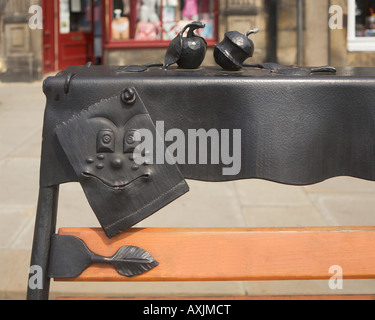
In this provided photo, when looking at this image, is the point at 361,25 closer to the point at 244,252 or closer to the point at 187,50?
the point at 187,50

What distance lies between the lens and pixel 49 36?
1227 centimetres

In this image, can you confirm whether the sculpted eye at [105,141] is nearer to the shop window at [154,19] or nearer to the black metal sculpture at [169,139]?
the black metal sculpture at [169,139]

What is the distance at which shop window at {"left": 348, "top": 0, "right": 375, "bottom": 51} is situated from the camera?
34.2 ft

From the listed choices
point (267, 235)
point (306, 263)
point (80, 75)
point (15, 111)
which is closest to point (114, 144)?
point (80, 75)

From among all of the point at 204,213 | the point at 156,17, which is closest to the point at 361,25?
the point at 156,17

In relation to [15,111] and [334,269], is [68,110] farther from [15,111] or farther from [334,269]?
[15,111]

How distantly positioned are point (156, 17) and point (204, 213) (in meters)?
7.97

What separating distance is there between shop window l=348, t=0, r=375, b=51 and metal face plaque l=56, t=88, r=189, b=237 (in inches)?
375

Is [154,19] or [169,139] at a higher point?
[154,19]

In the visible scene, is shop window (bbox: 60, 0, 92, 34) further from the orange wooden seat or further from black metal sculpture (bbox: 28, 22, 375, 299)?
the orange wooden seat

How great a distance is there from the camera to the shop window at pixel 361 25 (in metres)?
10.4

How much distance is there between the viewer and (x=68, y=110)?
1777 mm

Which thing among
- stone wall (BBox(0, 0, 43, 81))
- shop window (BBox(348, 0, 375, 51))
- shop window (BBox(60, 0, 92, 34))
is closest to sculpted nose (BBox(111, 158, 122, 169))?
shop window (BBox(348, 0, 375, 51))
